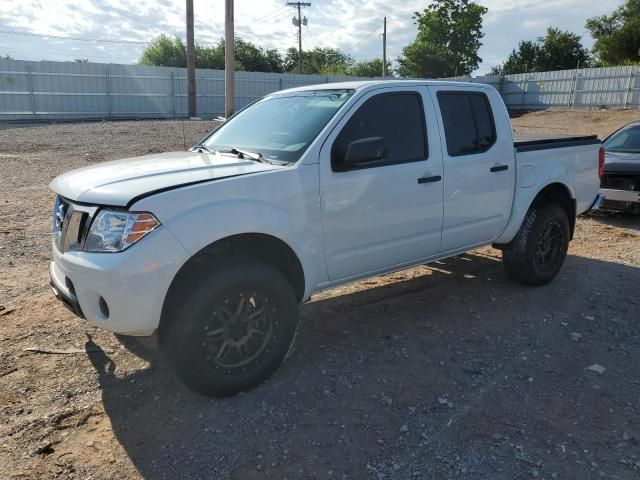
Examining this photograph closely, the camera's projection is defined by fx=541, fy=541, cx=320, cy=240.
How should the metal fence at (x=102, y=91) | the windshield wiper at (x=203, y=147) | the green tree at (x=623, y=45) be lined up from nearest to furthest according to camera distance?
the windshield wiper at (x=203, y=147) → the metal fence at (x=102, y=91) → the green tree at (x=623, y=45)

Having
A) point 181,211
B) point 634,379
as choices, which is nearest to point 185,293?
point 181,211

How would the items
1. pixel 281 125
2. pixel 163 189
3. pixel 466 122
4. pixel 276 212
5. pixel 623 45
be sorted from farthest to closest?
pixel 623 45
pixel 466 122
pixel 281 125
pixel 276 212
pixel 163 189

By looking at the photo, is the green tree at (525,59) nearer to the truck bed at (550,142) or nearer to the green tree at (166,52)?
the green tree at (166,52)

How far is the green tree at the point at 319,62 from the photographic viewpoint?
6625 centimetres

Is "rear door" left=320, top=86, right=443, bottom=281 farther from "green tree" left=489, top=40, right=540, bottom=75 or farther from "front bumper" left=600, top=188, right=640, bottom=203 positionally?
"green tree" left=489, top=40, right=540, bottom=75

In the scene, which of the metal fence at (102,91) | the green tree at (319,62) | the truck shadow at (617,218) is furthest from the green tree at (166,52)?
the truck shadow at (617,218)

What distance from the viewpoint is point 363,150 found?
360 centimetres

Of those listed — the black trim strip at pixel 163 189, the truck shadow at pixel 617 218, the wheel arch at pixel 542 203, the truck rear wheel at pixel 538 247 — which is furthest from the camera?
the truck shadow at pixel 617 218

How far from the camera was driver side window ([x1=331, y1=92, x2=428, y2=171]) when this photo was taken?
149 inches

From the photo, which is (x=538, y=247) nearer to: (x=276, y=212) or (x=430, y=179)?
(x=430, y=179)

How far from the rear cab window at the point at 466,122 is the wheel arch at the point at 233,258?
1730 mm

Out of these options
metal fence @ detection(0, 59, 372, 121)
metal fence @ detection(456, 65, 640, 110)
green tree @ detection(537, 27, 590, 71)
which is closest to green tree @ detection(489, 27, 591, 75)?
green tree @ detection(537, 27, 590, 71)

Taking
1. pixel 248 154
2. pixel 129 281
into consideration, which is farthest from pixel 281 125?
pixel 129 281

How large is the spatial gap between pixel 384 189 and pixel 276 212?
0.94m
